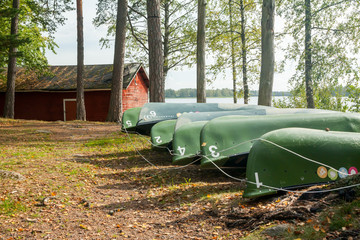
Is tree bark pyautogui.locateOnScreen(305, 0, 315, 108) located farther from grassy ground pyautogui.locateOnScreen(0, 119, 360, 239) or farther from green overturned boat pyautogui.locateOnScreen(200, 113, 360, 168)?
grassy ground pyautogui.locateOnScreen(0, 119, 360, 239)

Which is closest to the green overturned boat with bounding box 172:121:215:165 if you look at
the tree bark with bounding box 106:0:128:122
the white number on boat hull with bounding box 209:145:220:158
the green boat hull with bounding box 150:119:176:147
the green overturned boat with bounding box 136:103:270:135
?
the white number on boat hull with bounding box 209:145:220:158

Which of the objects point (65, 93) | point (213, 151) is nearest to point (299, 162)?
point (213, 151)

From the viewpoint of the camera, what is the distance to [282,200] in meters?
4.26

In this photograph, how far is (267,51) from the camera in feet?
32.4

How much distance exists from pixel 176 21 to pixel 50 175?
864 inches

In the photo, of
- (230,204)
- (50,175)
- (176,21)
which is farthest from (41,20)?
(230,204)

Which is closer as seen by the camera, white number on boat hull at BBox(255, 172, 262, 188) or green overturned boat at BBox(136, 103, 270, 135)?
white number on boat hull at BBox(255, 172, 262, 188)

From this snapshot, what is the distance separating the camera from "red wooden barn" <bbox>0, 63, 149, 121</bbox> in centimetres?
2322

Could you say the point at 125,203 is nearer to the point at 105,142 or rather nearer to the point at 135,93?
the point at 105,142

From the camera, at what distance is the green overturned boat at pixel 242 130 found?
20.2 feet

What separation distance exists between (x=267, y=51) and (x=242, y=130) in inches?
171

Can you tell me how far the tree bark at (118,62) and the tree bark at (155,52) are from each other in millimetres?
5330

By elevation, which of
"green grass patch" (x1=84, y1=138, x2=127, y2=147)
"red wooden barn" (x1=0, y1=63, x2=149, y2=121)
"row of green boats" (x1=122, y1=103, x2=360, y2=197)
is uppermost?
"red wooden barn" (x1=0, y1=63, x2=149, y2=121)

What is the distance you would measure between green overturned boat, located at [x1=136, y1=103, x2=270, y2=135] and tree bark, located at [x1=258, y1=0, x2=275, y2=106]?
84cm
